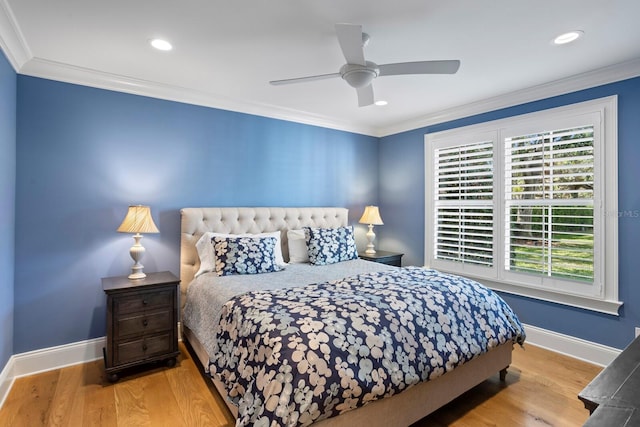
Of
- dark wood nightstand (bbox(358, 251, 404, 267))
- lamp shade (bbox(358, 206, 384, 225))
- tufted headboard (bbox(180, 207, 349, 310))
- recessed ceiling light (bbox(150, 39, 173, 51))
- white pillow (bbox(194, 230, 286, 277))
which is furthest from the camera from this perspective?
lamp shade (bbox(358, 206, 384, 225))

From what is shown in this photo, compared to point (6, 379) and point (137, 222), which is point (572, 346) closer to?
point (137, 222)

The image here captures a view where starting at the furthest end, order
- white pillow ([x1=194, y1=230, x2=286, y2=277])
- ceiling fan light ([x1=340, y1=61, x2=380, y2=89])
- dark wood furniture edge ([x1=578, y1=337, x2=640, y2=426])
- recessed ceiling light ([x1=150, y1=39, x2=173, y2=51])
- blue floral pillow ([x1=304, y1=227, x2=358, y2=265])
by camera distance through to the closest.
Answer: blue floral pillow ([x1=304, y1=227, x2=358, y2=265]) < white pillow ([x1=194, y1=230, x2=286, y2=277]) < recessed ceiling light ([x1=150, y1=39, x2=173, y2=51]) < ceiling fan light ([x1=340, y1=61, x2=380, y2=89]) < dark wood furniture edge ([x1=578, y1=337, x2=640, y2=426])

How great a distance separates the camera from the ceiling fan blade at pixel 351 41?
169cm

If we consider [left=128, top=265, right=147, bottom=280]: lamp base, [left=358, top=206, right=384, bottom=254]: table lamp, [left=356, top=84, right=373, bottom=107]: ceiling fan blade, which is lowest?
[left=128, top=265, right=147, bottom=280]: lamp base

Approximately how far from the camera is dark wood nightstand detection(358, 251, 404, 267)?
4.08m

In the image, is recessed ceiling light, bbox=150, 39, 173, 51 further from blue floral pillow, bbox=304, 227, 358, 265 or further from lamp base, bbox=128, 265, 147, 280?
blue floral pillow, bbox=304, 227, 358, 265

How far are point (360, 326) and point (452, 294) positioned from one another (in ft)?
2.89

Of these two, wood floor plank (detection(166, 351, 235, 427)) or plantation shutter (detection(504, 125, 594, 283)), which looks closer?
wood floor plank (detection(166, 351, 235, 427))

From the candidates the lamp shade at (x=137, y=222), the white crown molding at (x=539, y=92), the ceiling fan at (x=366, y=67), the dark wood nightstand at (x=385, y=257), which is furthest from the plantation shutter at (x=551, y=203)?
the lamp shade at (x=137, y=222)

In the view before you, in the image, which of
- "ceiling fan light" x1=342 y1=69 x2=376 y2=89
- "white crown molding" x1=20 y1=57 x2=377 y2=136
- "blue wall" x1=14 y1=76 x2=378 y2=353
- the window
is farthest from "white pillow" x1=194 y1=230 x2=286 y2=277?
the window

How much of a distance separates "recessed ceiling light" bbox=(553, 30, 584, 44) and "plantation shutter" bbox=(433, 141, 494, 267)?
135 centimetres

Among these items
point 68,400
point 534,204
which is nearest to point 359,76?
point 534,204

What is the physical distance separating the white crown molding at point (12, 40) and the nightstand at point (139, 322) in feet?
6.00

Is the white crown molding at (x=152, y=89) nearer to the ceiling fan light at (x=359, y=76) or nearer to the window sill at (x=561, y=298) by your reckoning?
the ceiling fan light at (x=359, y=76)
